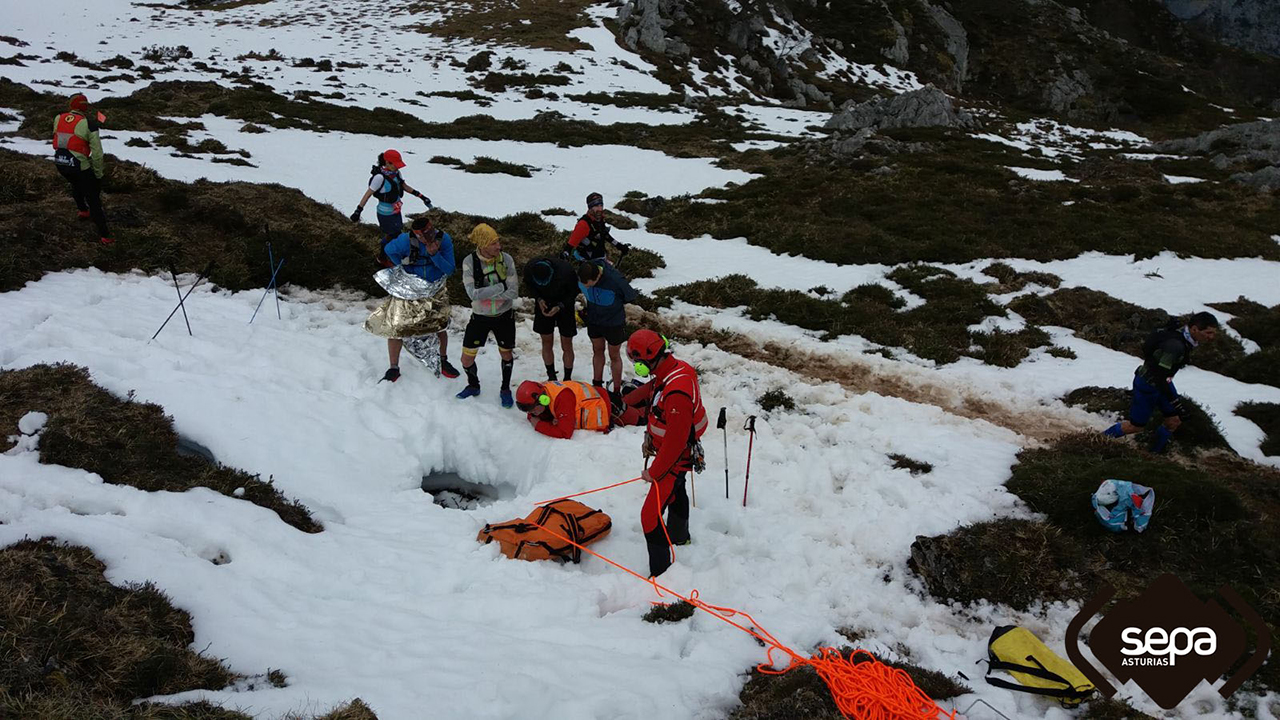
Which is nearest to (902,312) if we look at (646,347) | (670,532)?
(670,532)

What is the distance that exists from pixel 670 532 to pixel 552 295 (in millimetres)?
4122

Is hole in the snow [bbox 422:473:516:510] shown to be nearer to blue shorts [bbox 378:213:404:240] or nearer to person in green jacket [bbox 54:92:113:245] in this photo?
blue shorts [bbox 378:213:404:240]

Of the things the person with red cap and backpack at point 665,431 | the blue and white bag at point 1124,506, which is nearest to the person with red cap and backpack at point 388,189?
the person with red cap and backpack at point 665,431

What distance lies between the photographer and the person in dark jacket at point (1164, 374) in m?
8.20

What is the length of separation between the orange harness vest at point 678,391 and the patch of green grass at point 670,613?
1613 mm

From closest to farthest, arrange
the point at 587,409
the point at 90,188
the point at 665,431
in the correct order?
the point at 665,431 < the point at 587,409 < the point at 90,188

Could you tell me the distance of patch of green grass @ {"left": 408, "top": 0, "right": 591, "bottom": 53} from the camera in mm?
54719

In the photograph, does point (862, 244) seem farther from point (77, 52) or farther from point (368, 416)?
point (77, 52)

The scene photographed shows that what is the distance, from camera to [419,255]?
31.0 feet

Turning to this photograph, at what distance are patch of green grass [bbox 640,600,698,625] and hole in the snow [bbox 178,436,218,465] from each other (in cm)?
553

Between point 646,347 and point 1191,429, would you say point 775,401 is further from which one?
point 1191,429

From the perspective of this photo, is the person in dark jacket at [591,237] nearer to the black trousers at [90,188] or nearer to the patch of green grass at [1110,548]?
the patch of green grass at [1110,548]

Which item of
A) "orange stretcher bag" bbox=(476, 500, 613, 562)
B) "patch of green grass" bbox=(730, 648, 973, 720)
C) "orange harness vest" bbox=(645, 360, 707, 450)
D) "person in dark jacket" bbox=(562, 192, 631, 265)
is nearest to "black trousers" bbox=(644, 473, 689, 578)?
"orange harness vest" bbox=(645, 360, 707, 450)

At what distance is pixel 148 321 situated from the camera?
9.69 meters
